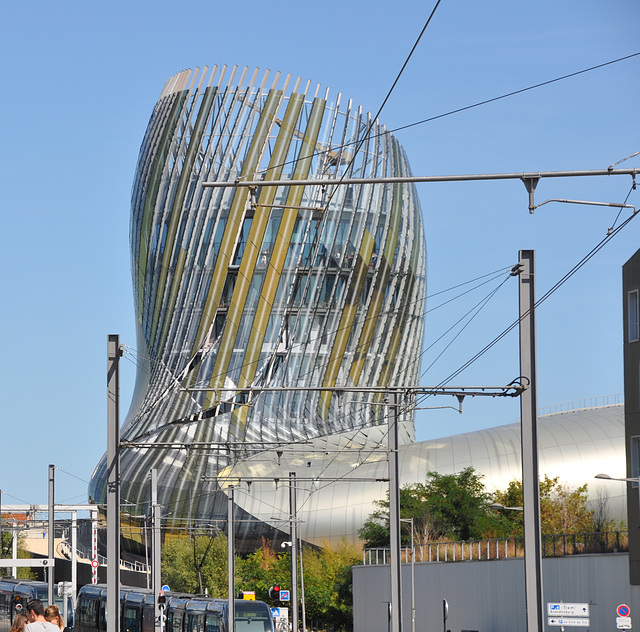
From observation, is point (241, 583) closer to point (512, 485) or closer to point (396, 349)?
point (512, 485)

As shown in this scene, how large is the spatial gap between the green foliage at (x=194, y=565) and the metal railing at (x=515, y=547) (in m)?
15.4

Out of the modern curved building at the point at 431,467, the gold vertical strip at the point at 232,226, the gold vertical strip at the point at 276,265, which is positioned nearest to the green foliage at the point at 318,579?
the modern curved building at the point at 431,467

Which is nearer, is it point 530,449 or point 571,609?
point 530,449

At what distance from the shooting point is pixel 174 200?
8431 cm

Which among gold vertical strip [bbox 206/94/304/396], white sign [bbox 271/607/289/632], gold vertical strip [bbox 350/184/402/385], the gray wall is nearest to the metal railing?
the gray wall

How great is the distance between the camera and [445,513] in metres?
67.1

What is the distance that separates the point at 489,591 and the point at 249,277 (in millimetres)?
37885

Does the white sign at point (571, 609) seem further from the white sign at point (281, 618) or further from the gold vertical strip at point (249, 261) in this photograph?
the gold vertical strip at point (249, 261)

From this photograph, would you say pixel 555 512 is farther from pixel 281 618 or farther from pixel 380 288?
pixel 281 618

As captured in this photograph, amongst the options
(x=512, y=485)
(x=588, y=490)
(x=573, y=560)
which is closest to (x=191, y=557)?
(x=512, y=485)

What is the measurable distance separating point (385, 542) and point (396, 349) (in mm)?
23166

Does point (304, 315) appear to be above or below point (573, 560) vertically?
above

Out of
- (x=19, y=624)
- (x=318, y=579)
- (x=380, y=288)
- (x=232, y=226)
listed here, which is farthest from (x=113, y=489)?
(x=380, y=288)

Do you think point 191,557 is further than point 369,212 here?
No
